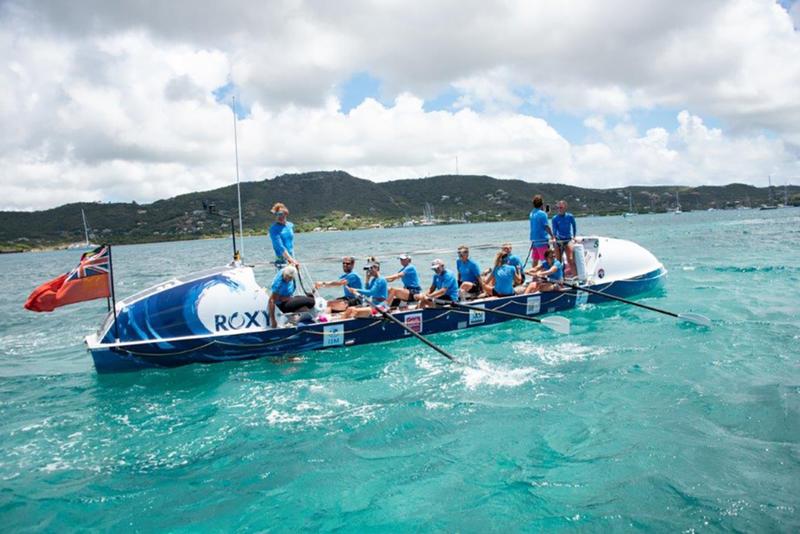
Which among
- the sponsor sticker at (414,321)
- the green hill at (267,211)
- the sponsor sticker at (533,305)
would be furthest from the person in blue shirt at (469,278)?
the green hill at (267,211)

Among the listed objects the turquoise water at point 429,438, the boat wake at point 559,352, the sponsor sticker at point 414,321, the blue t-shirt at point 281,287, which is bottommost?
the turquoise water at point 429,438

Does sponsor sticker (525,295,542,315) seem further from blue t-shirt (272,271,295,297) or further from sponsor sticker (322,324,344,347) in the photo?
blue t-shirt (272,271,295,297)

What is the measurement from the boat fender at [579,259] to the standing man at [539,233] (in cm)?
113

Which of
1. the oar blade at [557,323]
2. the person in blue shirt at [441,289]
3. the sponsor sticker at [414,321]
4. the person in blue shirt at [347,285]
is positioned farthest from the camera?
the person in blue shirt at [347,285]

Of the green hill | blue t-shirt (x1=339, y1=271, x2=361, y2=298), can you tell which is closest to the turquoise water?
blue t-shirt (x1=339, y1=271, x2=361, y2=298)

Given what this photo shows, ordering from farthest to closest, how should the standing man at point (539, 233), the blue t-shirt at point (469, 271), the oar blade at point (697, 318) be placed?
the standing man at point (539, 233)
the blue t-shirt at point (469, 271)
the oar blade at point (697, 318)

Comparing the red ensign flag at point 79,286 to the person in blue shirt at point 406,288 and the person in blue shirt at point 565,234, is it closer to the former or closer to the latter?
the person in blue shirt at point 406,288

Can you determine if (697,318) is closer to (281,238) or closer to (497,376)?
(497,376)

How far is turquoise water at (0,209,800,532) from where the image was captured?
5305 millimetres

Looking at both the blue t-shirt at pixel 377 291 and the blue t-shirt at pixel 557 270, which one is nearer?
the blue t-shirt at pixel 377 291

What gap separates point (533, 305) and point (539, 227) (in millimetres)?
2434

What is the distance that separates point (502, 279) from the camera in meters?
13.2

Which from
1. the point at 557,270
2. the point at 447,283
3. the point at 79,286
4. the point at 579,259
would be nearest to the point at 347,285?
the point at 447,283

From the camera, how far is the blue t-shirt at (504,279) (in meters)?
13.2
